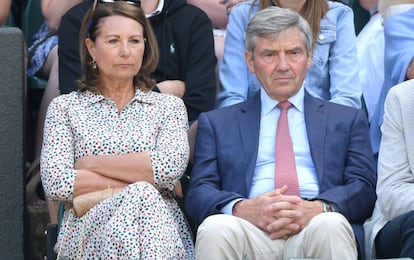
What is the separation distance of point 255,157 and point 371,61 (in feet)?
5.25

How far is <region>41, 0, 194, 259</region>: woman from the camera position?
498 centimetres

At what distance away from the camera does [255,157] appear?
5309 mm

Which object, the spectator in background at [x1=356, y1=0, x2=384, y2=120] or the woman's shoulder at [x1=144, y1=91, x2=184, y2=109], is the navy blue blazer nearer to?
the woman's shoulder at [x1=144, y1=91, x2=184, y2=109]

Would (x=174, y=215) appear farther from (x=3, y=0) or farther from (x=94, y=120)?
(x=3, y=0)

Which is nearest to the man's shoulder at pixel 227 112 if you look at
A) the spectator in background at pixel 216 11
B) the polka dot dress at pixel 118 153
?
the polka dot dress at pixel 118 153

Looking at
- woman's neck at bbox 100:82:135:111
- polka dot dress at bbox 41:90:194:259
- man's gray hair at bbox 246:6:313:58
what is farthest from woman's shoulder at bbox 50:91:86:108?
man's gray hair at bbox 246:6:313:58

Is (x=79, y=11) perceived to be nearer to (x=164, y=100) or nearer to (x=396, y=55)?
(x=164, y=100)

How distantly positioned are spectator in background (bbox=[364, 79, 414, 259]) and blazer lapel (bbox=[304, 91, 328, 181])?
10.9 inches

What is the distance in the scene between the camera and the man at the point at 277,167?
493cm

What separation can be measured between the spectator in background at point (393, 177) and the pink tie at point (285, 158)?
1.23 ft

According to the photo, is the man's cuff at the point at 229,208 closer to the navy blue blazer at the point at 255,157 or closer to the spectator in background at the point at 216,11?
the navy blue blazer at the point at 255,157

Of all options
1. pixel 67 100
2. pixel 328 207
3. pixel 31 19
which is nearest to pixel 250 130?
pixel 328 207

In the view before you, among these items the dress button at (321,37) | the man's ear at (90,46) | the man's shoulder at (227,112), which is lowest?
the man's shoulder at (227,112)

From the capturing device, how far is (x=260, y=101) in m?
5.49
